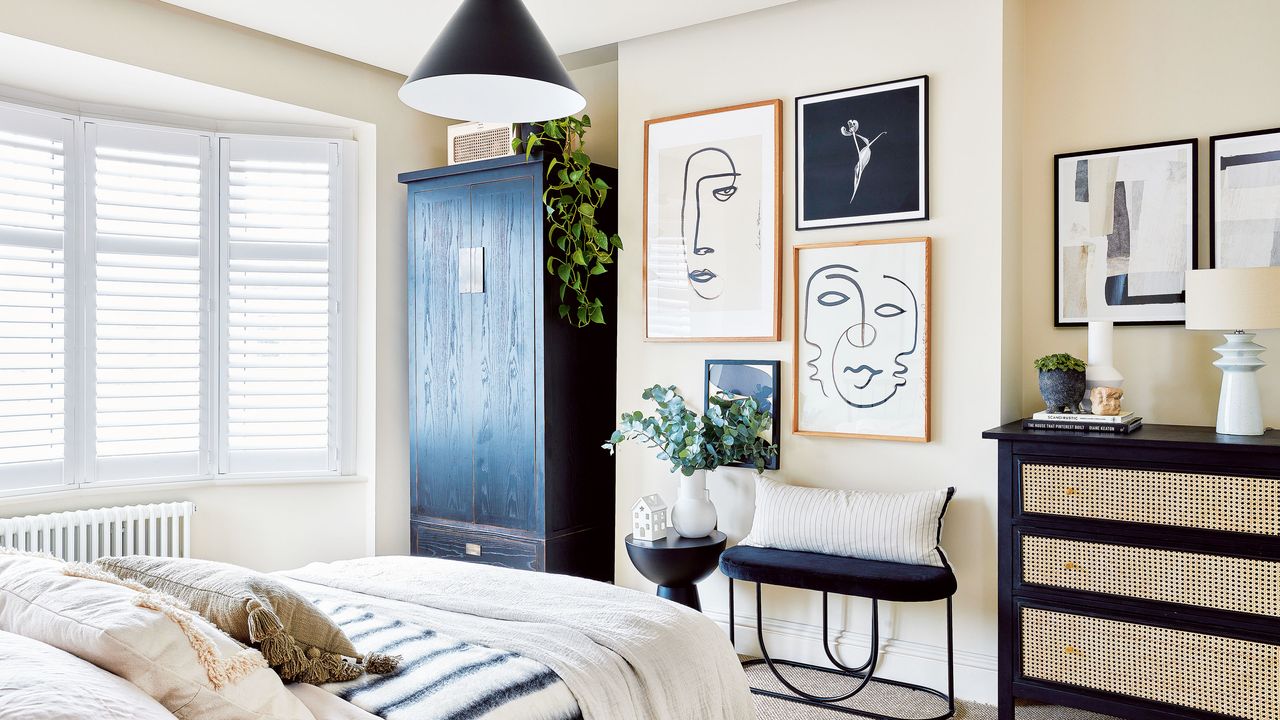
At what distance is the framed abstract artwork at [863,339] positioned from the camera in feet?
10.7

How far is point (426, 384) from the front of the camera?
4.20 m

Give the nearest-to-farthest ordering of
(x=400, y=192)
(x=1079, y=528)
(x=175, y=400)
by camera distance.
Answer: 1. (x=1079, y=528)
2. (x=175, y=400)
3. (x=400, y=192)

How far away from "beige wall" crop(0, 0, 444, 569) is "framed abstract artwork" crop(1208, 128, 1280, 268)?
11.6ft

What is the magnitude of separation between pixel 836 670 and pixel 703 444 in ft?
3.33

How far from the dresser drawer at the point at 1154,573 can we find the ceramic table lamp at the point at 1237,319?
43 cm

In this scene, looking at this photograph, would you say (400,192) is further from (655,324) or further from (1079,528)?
(1079,528)

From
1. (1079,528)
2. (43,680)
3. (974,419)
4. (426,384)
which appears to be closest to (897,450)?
(974,419)

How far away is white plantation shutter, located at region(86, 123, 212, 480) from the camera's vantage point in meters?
3.95

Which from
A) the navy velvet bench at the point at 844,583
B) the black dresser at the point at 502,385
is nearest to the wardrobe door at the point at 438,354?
the black dresser at the point at 502,385

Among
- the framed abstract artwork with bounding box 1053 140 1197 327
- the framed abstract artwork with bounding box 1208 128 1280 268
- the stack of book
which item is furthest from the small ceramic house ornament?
the framed abstract artwork with bounding box 1208 128 1280 268

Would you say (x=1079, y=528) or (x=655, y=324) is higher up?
(x=655, y=324)

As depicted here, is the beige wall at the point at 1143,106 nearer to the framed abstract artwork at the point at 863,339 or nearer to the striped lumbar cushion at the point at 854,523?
the framed abstract artwork at the point at 863,339

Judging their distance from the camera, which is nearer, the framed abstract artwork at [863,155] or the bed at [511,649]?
the bed at [511,649]

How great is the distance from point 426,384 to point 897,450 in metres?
2.18
